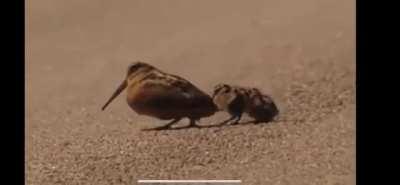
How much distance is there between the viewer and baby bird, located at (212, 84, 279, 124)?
9.24 ft

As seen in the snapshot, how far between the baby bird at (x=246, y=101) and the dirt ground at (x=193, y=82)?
0.02m

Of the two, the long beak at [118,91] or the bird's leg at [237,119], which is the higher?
the long beak at [118,91]

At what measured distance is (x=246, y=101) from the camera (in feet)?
9.27

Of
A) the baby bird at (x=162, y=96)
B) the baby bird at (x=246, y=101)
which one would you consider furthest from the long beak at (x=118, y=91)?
the baby bird at (x=246, y=101)

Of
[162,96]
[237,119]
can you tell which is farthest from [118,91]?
[237,119]

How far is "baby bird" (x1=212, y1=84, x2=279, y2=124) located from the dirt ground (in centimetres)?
2

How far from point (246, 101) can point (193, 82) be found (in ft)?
0.55

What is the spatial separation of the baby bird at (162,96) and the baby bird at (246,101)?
0.11 ft

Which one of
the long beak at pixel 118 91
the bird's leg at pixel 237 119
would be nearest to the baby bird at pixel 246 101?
the bird's leg at pixel 237 119

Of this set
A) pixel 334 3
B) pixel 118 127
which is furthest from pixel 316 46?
pixel 118 127

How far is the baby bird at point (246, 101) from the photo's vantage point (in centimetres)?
282

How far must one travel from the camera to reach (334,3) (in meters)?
2.78

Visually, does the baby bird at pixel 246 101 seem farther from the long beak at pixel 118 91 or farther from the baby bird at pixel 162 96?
the long beak at pixel 118 91
